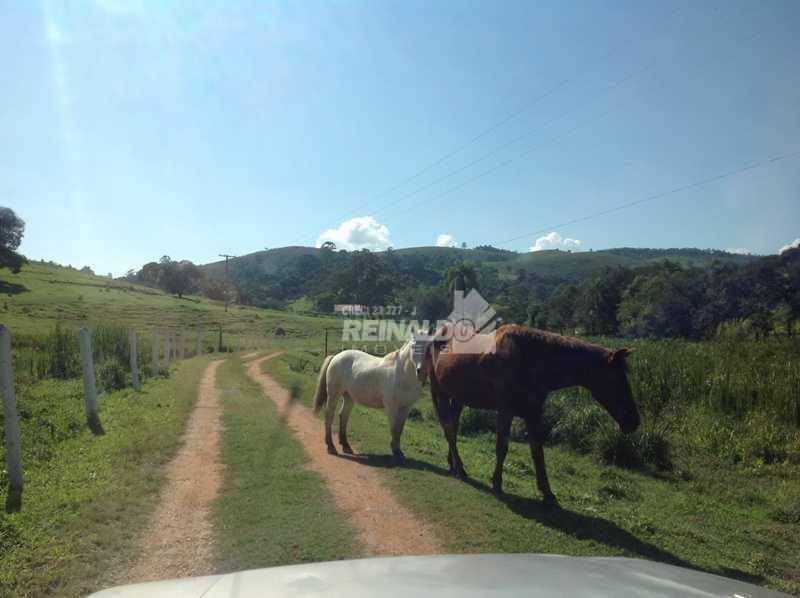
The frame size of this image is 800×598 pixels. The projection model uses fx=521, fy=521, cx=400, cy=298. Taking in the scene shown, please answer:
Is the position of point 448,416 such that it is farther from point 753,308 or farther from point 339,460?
point 753,308

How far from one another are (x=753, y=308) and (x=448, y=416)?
15.3 metres

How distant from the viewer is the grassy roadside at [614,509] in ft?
16.4

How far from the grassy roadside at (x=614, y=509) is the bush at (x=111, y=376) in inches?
349

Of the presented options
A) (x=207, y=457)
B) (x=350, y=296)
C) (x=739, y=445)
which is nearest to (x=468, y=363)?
(x=207, y=457)

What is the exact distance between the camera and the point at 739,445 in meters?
10.1

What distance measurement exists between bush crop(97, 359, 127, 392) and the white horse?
9352 millimetres

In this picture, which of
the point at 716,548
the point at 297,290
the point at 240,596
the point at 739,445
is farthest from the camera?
the point at 297,290

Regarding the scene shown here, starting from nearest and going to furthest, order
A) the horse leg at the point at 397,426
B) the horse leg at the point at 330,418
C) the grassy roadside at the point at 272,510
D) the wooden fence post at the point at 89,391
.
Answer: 1. the grassy roadside at the point at 272,510
2. the horse leg at the point at 397,426
3. the horse leg at the point at 330,418
4. the wooden fence post at the point at 89,391

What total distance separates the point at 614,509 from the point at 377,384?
12.2 feet

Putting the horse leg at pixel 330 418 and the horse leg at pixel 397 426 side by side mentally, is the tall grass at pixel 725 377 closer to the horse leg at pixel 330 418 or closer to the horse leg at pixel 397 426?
the horse leg at pixel 397 426

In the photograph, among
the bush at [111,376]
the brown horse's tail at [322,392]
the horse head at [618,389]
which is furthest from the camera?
the bush at [111,376]

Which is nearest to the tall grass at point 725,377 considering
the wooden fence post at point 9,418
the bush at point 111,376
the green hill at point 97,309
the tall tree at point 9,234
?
the wooden fence post at point 9,418

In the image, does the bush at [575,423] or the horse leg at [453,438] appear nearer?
the horse leg at [453,438]

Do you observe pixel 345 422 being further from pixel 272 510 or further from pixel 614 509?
pixel 614 509
